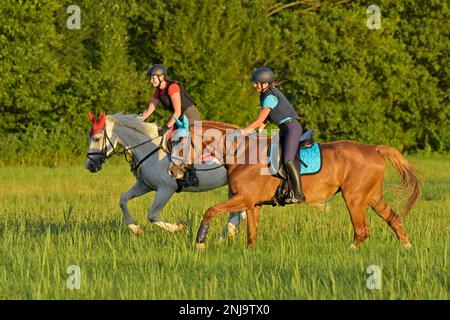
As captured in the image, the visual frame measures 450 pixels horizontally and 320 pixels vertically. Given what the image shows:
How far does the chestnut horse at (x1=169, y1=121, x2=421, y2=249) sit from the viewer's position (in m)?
12.2

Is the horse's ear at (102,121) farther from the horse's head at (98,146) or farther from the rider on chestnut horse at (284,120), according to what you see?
the rider on chestnut horse at (284,120)

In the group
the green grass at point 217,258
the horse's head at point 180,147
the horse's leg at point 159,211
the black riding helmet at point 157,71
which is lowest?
the green grass at point 217,258

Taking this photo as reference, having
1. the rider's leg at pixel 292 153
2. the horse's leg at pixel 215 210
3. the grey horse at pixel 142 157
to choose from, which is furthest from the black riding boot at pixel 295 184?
the grey horse at pixel 142 157

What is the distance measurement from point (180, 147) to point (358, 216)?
238 centimetres

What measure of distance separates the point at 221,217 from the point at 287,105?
4.25 metres

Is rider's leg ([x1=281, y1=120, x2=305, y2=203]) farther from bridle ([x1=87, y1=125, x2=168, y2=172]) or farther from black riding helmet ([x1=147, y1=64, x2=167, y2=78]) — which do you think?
bridle ([x1=87, y1=125, x2=168, y2=172])

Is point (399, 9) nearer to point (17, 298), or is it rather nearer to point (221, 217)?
point (221, 217)

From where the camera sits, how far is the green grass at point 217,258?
9320 mm

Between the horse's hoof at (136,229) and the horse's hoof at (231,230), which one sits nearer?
the horse's hoof at (231,230)

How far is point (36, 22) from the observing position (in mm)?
33094

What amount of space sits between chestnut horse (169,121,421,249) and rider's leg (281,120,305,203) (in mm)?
214

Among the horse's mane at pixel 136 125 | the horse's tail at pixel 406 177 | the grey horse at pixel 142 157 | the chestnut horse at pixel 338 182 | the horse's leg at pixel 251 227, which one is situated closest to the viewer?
the chestnut horse at pixel 338 182

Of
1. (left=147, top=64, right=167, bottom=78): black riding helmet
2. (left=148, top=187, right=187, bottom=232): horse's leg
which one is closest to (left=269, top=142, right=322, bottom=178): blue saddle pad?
(left=148, top=187, right=187, bottom=232): horse's leg

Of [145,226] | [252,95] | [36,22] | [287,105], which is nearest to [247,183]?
[287,105]
